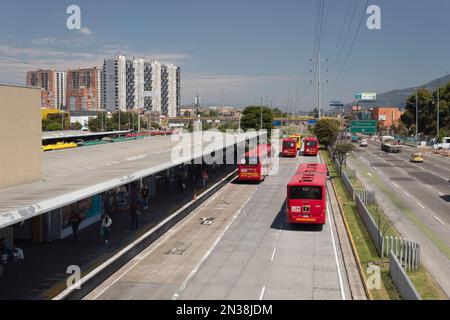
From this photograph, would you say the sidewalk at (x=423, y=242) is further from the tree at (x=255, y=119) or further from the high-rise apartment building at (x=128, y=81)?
the high-rise apartment building at (x=128, y=81)

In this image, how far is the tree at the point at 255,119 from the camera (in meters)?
102

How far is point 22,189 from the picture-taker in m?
16.3

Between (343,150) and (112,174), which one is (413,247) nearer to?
(112,174)

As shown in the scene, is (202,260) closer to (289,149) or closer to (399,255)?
(399,255)

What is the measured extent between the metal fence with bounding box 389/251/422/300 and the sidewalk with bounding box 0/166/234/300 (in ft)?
30.8

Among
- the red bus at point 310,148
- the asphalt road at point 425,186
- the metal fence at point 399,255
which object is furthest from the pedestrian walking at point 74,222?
the red bus at point 310,148

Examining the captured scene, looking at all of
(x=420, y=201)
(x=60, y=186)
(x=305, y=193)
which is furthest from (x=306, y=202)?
(x=420, y=201)

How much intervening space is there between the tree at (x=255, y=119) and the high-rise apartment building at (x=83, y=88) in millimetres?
90946

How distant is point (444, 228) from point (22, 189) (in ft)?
61.7

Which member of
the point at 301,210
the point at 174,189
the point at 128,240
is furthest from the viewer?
the point at 174,189

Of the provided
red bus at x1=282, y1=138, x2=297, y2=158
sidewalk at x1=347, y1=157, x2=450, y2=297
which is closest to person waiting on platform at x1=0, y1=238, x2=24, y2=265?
sidewalk at x1=347, y1=157, x2=450, y2=297

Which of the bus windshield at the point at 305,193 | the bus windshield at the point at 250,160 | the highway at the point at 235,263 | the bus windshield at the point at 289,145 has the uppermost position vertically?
the bus windshield at the point at 289,145

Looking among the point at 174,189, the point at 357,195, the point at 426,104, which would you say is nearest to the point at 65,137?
the point at 174,189

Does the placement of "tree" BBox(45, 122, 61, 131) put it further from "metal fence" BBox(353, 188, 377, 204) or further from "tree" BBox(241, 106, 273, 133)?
"metal fence" BBox(353, 188, 377, 204)
